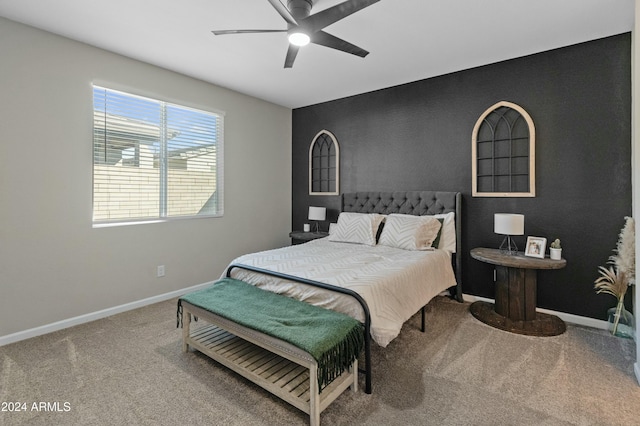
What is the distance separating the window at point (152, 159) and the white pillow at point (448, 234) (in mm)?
2909

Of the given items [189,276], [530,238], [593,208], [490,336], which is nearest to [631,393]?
[490,336]

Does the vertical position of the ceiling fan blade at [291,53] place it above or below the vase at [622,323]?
above

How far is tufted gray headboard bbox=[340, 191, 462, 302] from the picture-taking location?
353 centimetres

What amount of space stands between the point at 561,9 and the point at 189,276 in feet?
15.0

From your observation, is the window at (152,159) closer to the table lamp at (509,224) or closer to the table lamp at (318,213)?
the table lamp at (318,213)

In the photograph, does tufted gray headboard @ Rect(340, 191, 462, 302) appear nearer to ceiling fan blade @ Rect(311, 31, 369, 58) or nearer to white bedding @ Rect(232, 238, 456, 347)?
white bedding @ Rect(232, 238, 456, 347)

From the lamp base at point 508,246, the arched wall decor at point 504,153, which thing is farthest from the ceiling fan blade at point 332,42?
the lamp base at point 508,246

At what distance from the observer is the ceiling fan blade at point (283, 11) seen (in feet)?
6.30

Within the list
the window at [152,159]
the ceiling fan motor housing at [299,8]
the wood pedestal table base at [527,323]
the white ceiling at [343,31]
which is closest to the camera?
the ceiling fan motor housing at [299,8]

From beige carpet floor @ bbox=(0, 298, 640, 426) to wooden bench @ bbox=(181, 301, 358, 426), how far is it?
4.5 inches

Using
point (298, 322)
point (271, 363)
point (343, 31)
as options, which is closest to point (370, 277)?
point (298, 322)

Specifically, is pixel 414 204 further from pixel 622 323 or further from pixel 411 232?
pixel 622 323

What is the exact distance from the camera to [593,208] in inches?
114

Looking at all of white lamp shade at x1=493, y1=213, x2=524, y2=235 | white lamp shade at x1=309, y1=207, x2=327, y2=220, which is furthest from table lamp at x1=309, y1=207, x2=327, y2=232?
white lamp shade at x1=493, y1=213, x2=524, y2=235
